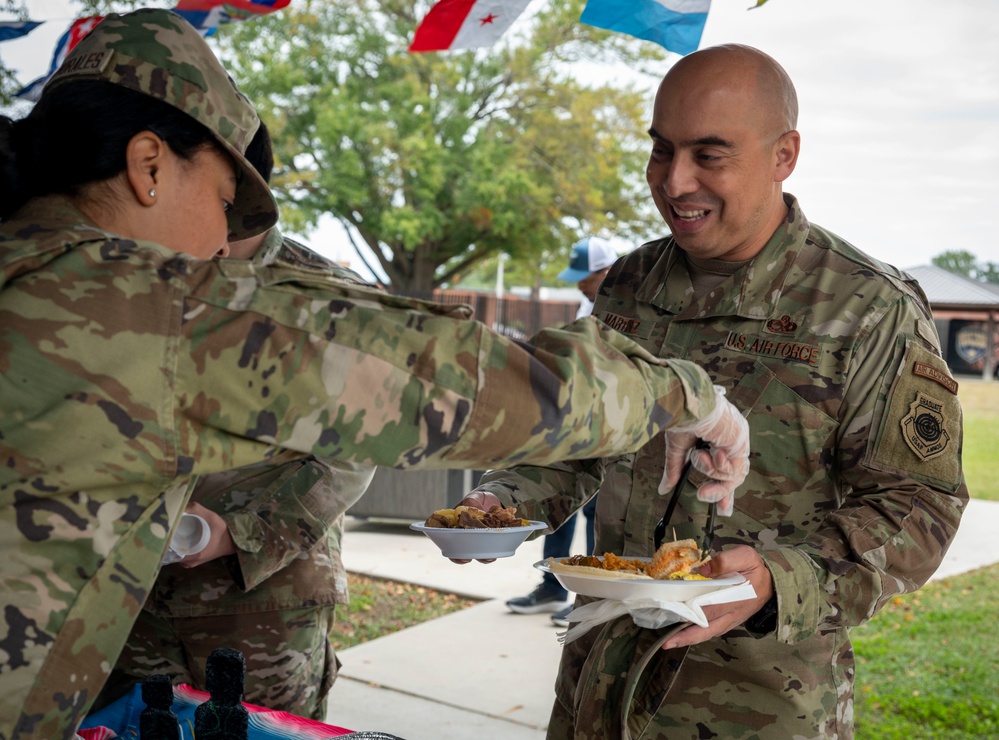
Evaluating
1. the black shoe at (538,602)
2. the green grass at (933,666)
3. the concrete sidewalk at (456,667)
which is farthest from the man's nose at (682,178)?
the black shoe at (538,602)

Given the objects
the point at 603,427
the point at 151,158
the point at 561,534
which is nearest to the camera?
the point at 603,427


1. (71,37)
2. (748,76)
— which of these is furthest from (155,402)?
(71,37)

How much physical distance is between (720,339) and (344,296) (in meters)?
1.21

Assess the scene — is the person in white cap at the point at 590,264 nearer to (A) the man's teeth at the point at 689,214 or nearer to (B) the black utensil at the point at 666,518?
(A) the man's teeth at the point at 689,214

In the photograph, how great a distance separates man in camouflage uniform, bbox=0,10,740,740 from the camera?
1.12 metres

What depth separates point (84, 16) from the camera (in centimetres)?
584

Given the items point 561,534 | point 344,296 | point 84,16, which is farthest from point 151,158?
point 84,16

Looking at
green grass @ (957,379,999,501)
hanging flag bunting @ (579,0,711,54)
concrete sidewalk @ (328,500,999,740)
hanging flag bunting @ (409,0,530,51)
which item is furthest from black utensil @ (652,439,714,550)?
Result: green grass @ (957,379,999,501)

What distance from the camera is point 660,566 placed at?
1699 millimetres

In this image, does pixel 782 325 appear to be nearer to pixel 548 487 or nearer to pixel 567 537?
pixel 548 487

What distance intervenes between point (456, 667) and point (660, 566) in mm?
3709

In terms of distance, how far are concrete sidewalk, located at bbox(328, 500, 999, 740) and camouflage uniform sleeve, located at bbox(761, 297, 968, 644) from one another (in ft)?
9.22

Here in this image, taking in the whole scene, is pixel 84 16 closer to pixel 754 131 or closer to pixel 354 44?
pixel 754 131

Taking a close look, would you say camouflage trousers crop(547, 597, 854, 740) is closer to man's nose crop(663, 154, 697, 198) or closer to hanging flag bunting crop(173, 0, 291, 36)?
man's nose crop(663, 154, 697, 198)
